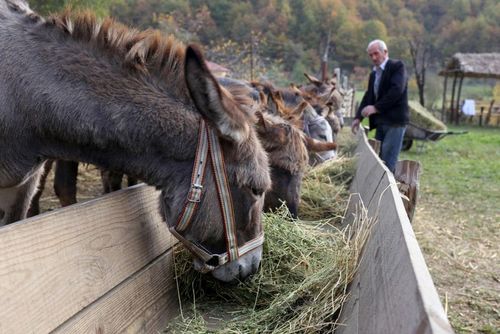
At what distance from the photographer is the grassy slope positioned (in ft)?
13.1

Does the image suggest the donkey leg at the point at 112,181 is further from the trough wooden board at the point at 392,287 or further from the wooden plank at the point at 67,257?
the trough wooden board at the point at 392,287

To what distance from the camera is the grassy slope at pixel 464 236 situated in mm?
3992

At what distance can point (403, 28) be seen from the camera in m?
47.5

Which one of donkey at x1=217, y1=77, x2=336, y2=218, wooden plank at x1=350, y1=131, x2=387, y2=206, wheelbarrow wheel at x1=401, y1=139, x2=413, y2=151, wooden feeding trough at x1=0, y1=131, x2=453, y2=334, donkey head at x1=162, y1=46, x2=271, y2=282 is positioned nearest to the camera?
wooden feeding trough at x1=0, y1=131, x2=453, y2=334

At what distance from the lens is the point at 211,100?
78.5 inches

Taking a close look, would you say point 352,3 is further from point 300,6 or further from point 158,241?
point 158,241

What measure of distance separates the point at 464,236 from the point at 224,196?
5002 mm

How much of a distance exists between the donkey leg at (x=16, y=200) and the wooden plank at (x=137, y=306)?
0.95 meters

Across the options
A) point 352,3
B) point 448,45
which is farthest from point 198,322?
point 448,45

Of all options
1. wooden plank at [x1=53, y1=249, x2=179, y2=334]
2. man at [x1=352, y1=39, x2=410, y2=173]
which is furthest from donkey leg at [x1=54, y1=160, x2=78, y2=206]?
man at [x1=352, y1=39, x2=410, y2=173]

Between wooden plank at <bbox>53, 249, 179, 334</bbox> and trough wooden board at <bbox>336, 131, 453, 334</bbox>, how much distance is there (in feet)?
3.05

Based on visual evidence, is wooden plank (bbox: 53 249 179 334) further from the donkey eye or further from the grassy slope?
the grassy slope

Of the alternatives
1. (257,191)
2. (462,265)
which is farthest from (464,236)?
(257,191)

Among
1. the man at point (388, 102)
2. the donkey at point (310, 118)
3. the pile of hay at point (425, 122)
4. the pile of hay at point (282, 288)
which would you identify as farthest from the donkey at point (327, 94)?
the pile of hay at point (282, 288)
